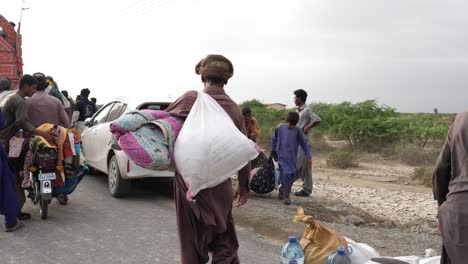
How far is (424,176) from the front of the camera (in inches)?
486

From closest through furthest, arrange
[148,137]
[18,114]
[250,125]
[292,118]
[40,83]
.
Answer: [148,137] → [18,114] → [40,83] → [292,118] → [250,125]

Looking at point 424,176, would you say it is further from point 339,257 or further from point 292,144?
point 339,257

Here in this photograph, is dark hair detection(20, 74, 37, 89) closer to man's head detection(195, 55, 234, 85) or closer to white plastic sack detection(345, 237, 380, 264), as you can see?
man's head detection(195, 55, 234, 85)

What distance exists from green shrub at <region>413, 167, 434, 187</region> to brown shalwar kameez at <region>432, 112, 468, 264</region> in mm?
10172

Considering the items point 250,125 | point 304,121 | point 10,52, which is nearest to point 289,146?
point 304,121

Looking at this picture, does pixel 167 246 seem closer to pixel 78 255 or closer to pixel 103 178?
pixel 78 255

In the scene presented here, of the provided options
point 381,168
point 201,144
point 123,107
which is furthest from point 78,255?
point 381,168

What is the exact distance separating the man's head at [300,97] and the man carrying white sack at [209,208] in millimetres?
4896

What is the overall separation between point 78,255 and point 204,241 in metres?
2.19

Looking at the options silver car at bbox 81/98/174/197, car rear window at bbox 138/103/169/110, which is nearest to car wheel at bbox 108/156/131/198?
silver car at bbox 81/98/174/197

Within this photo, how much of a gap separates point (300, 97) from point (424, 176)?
6.15 m

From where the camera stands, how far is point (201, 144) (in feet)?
9.14

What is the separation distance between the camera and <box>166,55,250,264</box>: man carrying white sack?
3039mm

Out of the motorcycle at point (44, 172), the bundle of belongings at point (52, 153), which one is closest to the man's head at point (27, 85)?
the bundle of belongings at point (52, 153)
